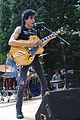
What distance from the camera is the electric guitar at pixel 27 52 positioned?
11.4 ft

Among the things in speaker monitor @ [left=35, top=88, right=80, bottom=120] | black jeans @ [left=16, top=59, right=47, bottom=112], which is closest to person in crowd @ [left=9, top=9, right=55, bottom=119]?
black jeans @ [left=16, top=59, right=47, bottom=112]

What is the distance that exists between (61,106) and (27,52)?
4.80 ft

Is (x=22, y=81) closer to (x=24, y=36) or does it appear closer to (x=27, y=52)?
(x=27, y=52)

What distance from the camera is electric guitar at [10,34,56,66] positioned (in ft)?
11.4

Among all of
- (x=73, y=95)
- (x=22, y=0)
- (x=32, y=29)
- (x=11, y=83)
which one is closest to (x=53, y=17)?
(x=22, y=0)

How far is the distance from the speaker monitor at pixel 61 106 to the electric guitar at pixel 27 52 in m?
1.14

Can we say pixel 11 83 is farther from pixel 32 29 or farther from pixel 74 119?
pixel 74 119

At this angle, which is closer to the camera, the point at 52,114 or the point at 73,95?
the point at 52,114

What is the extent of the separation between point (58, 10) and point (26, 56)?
11628mm

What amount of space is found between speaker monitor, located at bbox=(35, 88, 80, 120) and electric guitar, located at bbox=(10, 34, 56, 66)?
1144 millimetres

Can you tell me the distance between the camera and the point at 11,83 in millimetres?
8961

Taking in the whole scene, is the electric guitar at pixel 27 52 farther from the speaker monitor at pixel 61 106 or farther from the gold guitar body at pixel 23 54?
the speaker monitor at pixel 61 106

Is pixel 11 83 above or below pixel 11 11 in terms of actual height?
below

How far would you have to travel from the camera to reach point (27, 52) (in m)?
3.54
